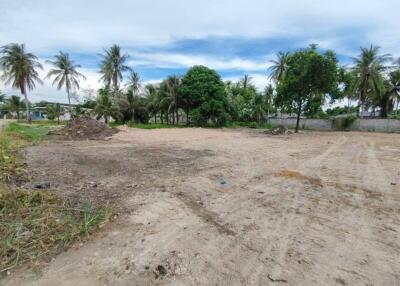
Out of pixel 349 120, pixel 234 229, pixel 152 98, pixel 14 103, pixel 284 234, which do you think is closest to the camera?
pixel 284 234

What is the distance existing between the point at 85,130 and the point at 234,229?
54.2 ft

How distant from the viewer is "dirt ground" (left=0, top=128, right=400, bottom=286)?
248 centimetres

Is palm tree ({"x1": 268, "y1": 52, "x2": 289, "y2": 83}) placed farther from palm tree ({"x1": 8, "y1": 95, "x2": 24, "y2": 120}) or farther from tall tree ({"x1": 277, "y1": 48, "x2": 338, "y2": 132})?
palm tree ({"x1": 8, "y1": 95, "x2": 24, "y2": 120})

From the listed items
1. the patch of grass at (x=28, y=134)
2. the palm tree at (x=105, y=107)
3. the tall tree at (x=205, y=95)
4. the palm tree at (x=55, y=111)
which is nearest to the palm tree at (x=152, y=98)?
the tall tree at (x=205, y=95)

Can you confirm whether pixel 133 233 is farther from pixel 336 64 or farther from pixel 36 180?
pixel 336 64

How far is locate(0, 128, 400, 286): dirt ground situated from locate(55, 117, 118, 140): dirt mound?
10.7 metres

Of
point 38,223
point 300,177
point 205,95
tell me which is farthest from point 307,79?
point 38,223

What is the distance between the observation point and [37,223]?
3.36m

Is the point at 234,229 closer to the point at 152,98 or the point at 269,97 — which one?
the point at 152,98

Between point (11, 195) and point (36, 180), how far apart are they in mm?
1609

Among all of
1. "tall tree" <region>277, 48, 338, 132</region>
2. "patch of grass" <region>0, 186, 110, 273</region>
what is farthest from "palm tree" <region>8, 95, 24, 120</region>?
"patch of grass" <region>0, 186, 110, 273</region>

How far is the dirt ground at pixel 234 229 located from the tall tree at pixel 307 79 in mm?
15167

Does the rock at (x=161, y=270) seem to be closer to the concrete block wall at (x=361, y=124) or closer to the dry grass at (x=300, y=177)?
the dry grass at (x=300, y=177)

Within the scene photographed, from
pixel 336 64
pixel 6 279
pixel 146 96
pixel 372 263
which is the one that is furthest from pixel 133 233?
pixel 146 96
